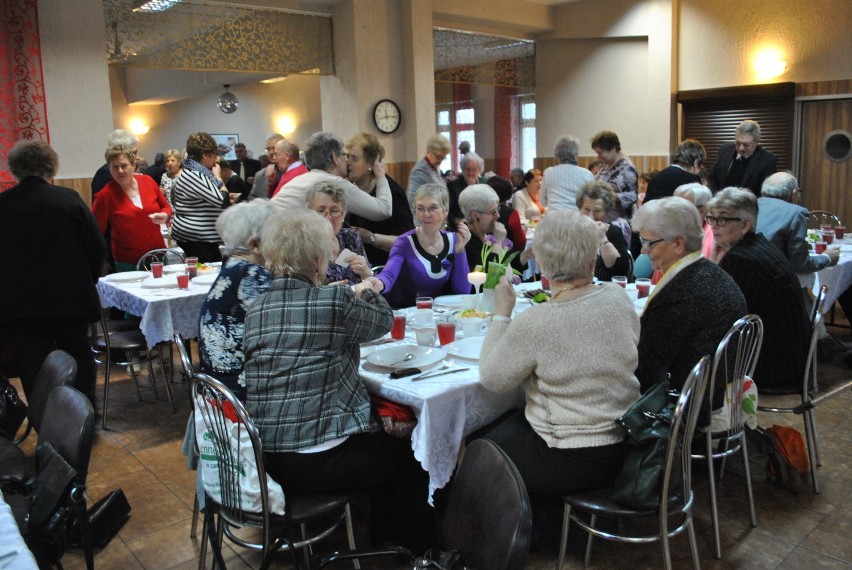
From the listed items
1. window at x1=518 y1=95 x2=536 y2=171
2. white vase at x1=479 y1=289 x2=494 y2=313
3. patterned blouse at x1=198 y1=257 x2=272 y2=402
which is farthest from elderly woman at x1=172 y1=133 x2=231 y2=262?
window at x1=518 y1=95 x2=536 y2=171

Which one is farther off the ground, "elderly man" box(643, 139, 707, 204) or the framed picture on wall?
the framed picture on wall

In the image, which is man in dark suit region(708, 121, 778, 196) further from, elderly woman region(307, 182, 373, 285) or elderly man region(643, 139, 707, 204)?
elderly woman region(307, 182, 373, 285)

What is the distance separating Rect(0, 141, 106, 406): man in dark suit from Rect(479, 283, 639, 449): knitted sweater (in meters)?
2.43

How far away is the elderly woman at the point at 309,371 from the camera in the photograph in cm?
213

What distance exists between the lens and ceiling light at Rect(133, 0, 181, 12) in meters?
6.95

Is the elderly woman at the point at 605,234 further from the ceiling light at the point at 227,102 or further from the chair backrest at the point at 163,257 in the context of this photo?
the ceiling light at the point at 227,102

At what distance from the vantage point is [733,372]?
2568 millimetres

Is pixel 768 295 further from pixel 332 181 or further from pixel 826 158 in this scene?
pixel 826 158

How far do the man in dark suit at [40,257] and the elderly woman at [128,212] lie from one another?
1272 millimetres

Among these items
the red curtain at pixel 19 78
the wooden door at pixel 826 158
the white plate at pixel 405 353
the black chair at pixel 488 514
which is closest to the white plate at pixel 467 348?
the white plate at pixel 405 353

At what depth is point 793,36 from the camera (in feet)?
27.2

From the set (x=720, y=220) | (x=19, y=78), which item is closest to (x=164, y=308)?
(x=720, y=220)

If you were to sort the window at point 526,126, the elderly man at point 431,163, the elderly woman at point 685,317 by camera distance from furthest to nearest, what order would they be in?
1. the window at point 526,126
2. the elderly man at point 431,163
3. the elderly woman at point 685,317

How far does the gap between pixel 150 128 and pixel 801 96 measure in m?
12.8
